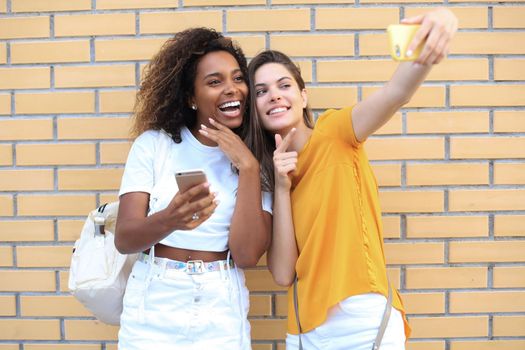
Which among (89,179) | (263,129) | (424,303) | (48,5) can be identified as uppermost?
(48,5)

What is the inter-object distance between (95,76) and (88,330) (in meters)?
1.23

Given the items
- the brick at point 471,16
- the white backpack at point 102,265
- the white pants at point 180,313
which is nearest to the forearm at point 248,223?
the white pants at point 180,313

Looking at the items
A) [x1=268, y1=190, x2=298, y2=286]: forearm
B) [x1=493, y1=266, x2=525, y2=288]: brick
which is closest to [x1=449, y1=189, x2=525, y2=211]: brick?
[x1=493, y1=266, x2=525, y2=288]: brick

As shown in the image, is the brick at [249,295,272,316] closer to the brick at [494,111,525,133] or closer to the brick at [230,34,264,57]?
the brick at [230,34,264,57]

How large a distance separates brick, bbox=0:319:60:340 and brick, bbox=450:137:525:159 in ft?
6.82

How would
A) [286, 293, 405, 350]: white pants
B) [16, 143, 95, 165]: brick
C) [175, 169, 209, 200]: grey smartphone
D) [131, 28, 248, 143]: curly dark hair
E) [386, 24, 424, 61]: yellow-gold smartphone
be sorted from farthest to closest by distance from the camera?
[16, 143, 95, 165]: brick < [131, 28, 248, 143]: curly dark hair < [286, 293, 405, 350]: white pants < [175, 169, 209, 200]: grey smartphone < [386, 24, 424, 61]: yellow-gold smartphone

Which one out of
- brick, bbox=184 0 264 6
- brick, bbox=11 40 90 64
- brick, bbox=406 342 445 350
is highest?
brick, bbox=184 0 264 6

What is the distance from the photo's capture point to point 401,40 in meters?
1.54

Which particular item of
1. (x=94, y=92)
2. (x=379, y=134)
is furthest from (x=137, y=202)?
(x=379, y=134)

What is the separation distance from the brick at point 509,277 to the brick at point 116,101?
1899mm

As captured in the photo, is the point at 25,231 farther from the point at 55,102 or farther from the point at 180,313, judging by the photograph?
the point at 180,313

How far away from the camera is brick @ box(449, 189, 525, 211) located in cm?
259

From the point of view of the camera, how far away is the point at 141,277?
7.10ft

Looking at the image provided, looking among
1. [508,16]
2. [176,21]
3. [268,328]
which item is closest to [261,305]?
[268,328]
